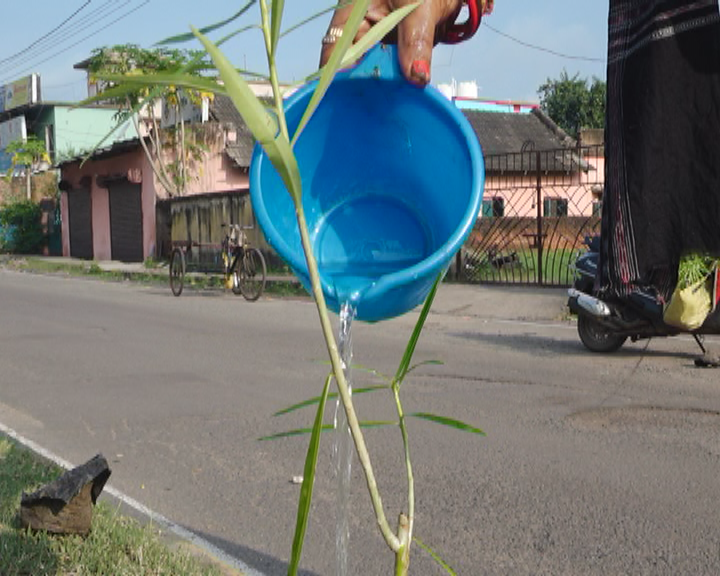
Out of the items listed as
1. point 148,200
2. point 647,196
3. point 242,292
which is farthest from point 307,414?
point 148,200

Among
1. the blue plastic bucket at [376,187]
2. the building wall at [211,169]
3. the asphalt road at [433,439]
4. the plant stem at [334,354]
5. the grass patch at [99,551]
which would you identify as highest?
the building wall at [211,169]

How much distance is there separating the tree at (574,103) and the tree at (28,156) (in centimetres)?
2747

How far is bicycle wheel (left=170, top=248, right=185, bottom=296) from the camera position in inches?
662

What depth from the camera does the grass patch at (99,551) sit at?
3.30 metres

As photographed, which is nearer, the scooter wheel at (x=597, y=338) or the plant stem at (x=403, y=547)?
the plant stem at (x=403, y=547)

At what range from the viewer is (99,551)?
135 inches

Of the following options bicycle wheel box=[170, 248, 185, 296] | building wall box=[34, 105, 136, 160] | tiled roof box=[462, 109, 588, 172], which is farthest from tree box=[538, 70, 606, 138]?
bicycle wheel box=[170, 248, 185, 296]

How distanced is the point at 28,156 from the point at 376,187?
40.0 m

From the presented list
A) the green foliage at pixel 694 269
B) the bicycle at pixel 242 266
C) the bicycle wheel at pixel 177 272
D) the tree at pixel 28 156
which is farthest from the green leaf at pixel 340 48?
the tree at pixel 28 156

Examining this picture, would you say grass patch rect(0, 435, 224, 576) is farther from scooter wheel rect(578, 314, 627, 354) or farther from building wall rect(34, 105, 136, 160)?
building wall rect(34, 105, 136, 160)

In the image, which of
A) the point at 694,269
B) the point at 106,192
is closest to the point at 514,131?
the point at 106,192

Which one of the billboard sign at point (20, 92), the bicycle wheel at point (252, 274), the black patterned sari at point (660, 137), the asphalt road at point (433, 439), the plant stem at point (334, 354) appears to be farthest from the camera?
the billboard sign at point (20, 92)

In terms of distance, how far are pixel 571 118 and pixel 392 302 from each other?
173 ft

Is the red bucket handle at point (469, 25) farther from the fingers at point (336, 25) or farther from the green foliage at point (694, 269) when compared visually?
the green foliage at point (694, 269)
